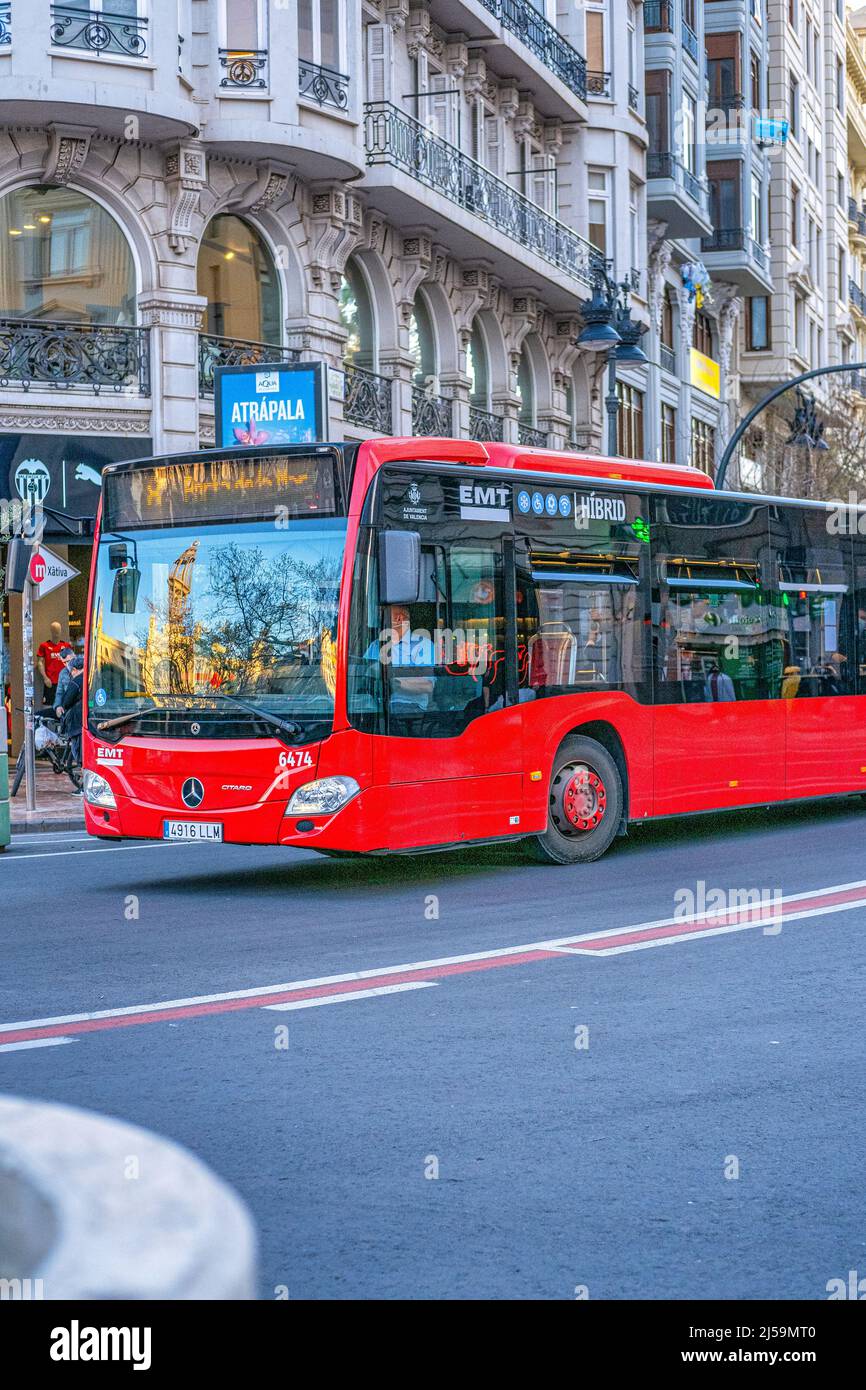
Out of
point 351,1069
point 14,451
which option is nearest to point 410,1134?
point 351,1069

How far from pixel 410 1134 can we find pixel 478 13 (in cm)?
2858

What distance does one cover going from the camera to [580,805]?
13094 millimetres

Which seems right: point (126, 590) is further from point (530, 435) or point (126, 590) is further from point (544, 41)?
point (544, 41)

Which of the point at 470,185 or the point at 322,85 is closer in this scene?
the point at 322,85

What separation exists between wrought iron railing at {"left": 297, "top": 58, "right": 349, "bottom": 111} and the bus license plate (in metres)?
16.3

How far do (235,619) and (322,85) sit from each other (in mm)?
16317

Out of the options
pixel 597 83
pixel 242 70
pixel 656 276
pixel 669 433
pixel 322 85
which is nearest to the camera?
pixel 242 70

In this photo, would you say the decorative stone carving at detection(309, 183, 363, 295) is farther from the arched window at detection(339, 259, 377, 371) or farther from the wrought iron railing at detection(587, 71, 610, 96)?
the wrought iron railing at detection(587, 71, 610, 96)

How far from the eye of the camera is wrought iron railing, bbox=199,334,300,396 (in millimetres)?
24859

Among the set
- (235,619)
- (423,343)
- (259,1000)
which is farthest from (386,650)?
(423,343)

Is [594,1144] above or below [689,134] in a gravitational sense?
below

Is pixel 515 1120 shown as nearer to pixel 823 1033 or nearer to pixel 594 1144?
pixel 594 1144

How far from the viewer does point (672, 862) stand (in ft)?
43.3

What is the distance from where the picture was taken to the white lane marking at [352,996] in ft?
24.7
